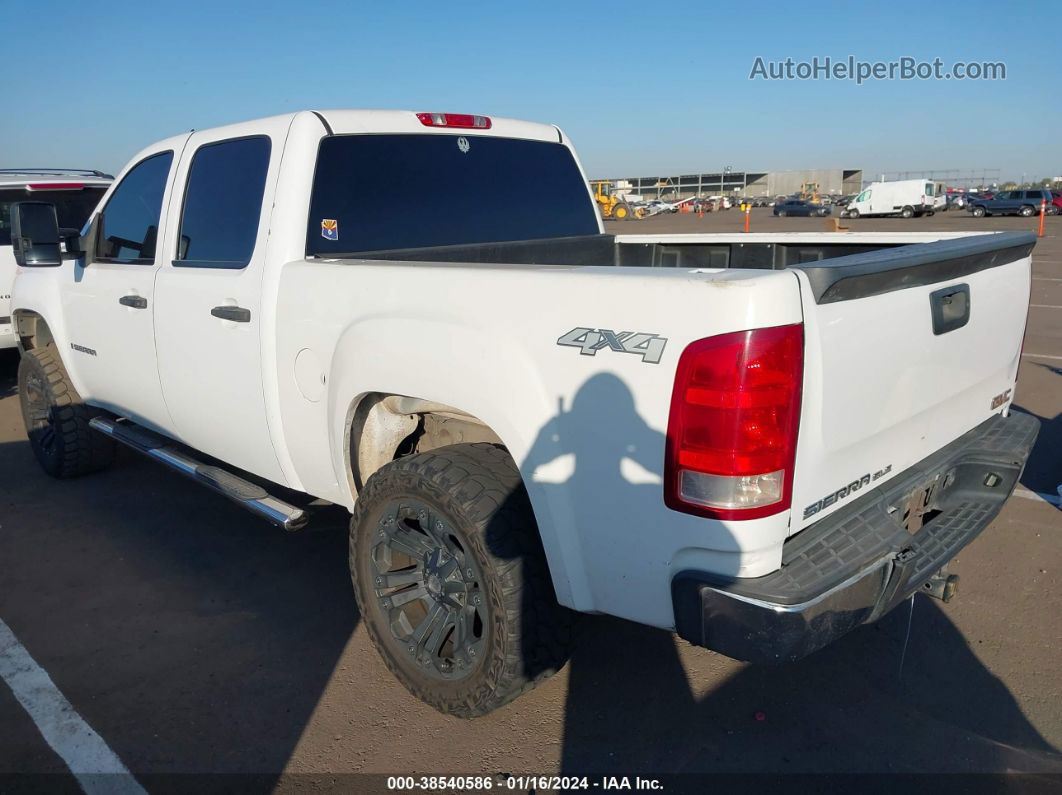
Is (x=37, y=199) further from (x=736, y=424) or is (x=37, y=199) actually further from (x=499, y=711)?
(x=736, y=424)

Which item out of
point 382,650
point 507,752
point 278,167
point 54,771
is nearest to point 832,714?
point 507,752

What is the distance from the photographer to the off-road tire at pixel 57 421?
5.33 metres

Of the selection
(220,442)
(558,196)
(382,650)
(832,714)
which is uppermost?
(558,196)

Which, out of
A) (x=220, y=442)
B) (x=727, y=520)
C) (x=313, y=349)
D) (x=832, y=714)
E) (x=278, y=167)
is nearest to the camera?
(x=727, y=520)

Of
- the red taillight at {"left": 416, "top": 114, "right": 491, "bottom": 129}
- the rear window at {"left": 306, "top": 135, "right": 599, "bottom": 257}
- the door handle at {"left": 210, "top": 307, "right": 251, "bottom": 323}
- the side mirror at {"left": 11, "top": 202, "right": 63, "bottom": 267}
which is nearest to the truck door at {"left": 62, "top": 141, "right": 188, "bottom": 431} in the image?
the side mirror at {"left": 11, "top": 202, "right": 63, "bottom": 267}

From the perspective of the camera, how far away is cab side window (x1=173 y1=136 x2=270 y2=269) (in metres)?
3.63

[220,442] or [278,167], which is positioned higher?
[278,167]

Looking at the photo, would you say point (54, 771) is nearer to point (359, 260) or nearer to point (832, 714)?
point (359, 260)

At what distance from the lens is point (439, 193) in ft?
13.0

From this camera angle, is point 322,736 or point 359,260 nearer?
point 322,736

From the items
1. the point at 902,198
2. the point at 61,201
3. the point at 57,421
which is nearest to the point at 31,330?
the point at 57,421

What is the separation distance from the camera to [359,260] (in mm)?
3334

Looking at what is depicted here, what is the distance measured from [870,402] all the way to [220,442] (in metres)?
2.92

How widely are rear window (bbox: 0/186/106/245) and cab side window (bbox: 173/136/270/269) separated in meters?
4.59
